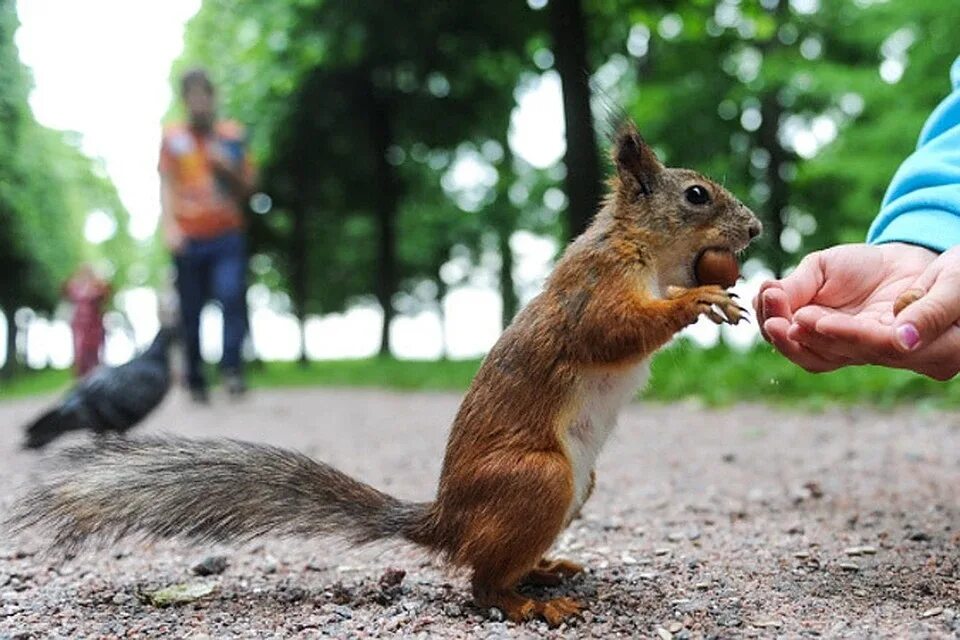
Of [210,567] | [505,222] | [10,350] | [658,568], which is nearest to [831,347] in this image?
[658,568]

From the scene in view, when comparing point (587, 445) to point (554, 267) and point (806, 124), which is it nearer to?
point (554, 267)

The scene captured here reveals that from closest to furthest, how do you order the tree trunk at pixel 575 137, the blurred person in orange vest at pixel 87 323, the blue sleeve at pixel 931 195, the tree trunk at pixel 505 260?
the blue sleeve at pixel 931 195 → the tree trunk at pixel 575 137 → the blurred person in orange vest at pixel 87 323 → the tree trunk at pixel 505 260

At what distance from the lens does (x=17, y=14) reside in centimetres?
194

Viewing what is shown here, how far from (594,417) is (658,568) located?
0.49m

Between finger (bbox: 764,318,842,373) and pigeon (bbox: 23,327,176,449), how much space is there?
2.97 metres

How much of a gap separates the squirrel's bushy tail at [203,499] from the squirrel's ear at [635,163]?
85cm

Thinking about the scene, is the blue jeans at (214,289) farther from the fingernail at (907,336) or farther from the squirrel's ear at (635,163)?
the fingernail at (907,336)

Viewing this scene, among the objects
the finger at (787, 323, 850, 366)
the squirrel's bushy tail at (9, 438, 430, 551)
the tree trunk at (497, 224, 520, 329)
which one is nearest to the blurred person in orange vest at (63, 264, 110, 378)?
the tree trunk at (497, 224, 520, 329)

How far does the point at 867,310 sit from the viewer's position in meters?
2.04

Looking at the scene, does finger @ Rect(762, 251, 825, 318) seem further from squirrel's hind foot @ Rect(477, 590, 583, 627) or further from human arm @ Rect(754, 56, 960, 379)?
squirrel's hind foot @ Rect(477, 590, 583, 627)

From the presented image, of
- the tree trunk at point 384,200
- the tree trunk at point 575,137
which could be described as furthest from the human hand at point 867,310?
the tree trunk at point 384,200

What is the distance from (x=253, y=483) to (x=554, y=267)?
76 centimetres

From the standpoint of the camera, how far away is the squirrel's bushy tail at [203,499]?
1933 millimetres

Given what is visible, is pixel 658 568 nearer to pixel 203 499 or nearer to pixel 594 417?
pixel 594 417
